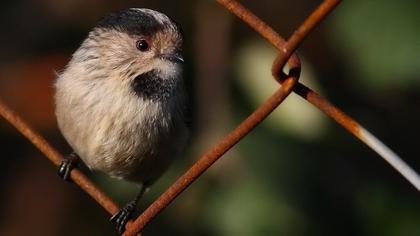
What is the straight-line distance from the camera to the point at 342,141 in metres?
3.58

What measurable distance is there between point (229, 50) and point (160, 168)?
68cm

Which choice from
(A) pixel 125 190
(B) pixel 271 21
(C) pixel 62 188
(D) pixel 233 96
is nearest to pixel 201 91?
(D) pixel 233 96

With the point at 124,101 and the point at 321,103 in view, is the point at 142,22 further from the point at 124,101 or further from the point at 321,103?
the point at 321,103

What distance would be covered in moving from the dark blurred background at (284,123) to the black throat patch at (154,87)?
40 cm

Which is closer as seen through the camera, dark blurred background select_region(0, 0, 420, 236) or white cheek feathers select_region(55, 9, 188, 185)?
white cheek feathers select_region(55, 9, 188, 185)

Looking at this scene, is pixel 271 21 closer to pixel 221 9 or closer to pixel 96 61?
pixel 221 9

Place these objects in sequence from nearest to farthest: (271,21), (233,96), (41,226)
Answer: (233,96)
(271,21)
(41,226)

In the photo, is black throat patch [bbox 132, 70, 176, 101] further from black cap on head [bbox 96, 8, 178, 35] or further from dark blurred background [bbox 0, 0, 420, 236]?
dark blurred background [bbox 0, 0, 420, 236]

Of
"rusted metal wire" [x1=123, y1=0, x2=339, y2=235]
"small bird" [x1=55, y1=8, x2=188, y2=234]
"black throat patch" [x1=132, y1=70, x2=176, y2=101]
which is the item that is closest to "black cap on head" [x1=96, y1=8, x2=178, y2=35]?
"small bird" [x1=55, y1=8, x2=188, y2=234]

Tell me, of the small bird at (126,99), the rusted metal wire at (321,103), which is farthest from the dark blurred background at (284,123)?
the rusted metal wire at (321,103)

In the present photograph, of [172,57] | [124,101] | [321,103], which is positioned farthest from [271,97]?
[172,57]

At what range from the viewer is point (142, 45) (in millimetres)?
3232

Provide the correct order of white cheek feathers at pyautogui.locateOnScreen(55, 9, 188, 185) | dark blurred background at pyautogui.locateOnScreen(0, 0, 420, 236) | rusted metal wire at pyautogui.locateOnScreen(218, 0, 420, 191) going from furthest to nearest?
dark blurred background at pyautogui.locateOnScreen(0, 0, 420, 236), white cheek feathers at pyautogui.locateOnScreen(55, 9, 188, 185), rusted metal wire at pyautogui.locateOnScreen(218, 0, 420, 191)

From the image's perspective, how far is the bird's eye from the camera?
10.6ft
